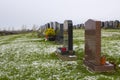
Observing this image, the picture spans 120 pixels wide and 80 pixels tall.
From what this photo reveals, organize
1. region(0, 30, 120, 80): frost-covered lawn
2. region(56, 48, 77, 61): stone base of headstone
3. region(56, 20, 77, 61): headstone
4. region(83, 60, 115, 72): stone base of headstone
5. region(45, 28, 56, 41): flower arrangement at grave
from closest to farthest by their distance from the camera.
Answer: region(0, 30, 120, 80): frost-covered lawn < region(83, 60, 115, 72): stone base of headstone < region(56, 48, 77, 61): stone base of headstone < region(56, 20, 77, 61): headstone < region(45, 28, 56, 41): flower arrangement at grave

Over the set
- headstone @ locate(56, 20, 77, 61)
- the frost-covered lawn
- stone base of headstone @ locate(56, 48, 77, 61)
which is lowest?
the frost-covered lawn

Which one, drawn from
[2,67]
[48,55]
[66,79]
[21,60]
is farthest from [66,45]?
[66,79]

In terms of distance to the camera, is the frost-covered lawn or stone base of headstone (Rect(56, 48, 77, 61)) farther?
stone base of headstone (Rect(56, 48, 77, 61))

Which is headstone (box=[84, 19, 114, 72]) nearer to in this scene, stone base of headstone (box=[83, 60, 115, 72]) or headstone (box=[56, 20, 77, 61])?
stone base of headstone (box=[83, 60, 115, 72])

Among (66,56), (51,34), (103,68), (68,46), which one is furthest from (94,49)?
(51,34)

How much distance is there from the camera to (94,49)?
1745 cm

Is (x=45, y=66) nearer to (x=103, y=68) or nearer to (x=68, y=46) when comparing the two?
(x=68, y=46)

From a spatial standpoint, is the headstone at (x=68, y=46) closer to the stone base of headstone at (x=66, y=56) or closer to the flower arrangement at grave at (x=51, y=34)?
the stone base of headstone at (x=66, y=56)

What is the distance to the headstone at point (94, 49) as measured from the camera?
55.4ft

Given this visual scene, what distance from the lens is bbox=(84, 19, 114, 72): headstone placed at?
16.9 metres

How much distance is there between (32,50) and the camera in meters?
25.2

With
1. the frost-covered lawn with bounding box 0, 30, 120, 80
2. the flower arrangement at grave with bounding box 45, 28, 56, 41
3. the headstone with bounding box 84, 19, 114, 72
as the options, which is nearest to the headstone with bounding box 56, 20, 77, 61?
the frost-covered lawn with bounding box 0, 30, 120, 80

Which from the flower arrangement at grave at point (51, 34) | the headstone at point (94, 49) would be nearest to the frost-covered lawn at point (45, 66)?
the headstone at point (94, 49)

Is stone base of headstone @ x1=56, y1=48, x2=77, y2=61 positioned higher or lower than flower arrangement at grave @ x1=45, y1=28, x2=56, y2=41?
lower
